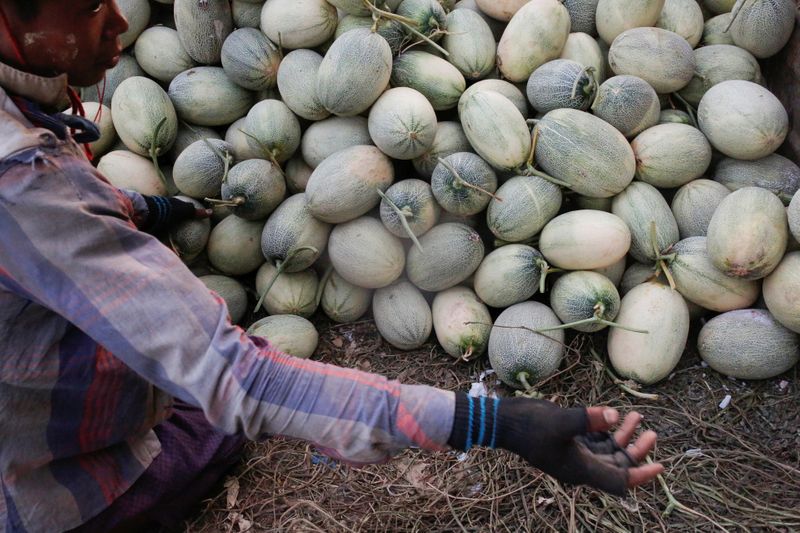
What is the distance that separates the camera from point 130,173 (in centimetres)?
288

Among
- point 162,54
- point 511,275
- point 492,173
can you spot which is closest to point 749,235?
point 511,275

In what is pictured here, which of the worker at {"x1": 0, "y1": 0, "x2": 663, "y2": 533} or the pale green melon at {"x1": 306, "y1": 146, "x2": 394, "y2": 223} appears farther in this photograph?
the pale green melon at {"x1": 306, "y1": 146, "x2": 394, "y2": 223}

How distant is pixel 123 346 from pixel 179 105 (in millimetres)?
2063

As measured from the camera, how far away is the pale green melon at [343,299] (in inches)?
112

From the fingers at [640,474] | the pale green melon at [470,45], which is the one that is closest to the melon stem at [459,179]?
the pale green melon at [470,45]

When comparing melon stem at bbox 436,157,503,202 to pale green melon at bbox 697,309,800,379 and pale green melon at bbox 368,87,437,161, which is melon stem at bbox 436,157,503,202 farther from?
pale green melon at bbox 697,309,800,379

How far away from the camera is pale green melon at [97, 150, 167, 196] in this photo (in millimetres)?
2863

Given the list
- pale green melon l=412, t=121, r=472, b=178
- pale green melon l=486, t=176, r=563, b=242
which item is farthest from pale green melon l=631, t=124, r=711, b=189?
pale green melon l=412, t=121, r=472, b=178

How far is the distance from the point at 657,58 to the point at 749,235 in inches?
36.4

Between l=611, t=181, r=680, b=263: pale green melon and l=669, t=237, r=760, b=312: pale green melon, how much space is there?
0.08 meters

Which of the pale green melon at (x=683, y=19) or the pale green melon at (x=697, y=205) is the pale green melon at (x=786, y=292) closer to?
the pale green melon at (x=697, y=205)

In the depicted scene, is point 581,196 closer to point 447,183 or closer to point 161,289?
point 447,183

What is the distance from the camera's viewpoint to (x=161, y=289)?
1.29 meters

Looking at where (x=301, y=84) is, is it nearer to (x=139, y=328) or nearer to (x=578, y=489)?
(x=139, y=328)
